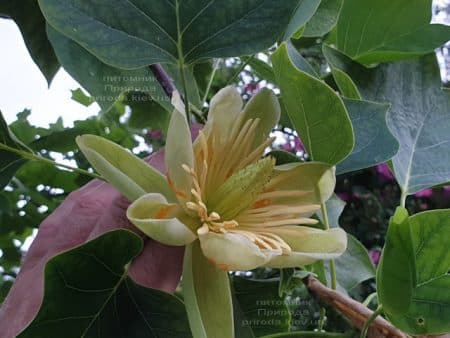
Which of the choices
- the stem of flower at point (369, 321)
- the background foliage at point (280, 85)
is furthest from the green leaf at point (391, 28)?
the stem of flower at point (369, 321)

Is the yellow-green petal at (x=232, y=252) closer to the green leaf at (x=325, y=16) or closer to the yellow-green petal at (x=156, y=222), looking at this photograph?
the yellow-green petal at (x=156, y=222)

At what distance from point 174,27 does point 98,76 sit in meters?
0.10

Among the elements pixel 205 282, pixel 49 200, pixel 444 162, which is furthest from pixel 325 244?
pixel 49 200

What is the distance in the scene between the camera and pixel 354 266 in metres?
0.55

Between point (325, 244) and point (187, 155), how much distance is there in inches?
3.4

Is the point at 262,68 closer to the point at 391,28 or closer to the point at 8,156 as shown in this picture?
the point at 391,28

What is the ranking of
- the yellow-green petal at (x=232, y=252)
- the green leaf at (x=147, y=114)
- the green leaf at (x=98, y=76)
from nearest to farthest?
the yellow-green petal at (x=232, y=252)
the green leaf at (x=98, y=76)
the green leaf at (x=147, y=114)

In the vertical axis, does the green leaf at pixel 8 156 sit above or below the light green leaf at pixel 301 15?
below

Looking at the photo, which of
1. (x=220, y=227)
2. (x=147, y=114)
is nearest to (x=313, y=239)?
(x=220, y=227)

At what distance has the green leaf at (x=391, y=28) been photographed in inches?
20.6

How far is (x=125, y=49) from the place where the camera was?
0.39m

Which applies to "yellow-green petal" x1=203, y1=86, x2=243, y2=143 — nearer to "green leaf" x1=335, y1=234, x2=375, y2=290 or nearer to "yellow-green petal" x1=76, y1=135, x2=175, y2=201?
"yellow-green petal" x1=76, y1=135, x2=175, y2=201

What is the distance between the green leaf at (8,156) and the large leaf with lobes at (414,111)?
0.23 m

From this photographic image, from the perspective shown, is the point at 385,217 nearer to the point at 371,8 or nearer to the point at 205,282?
the point at 371,8
